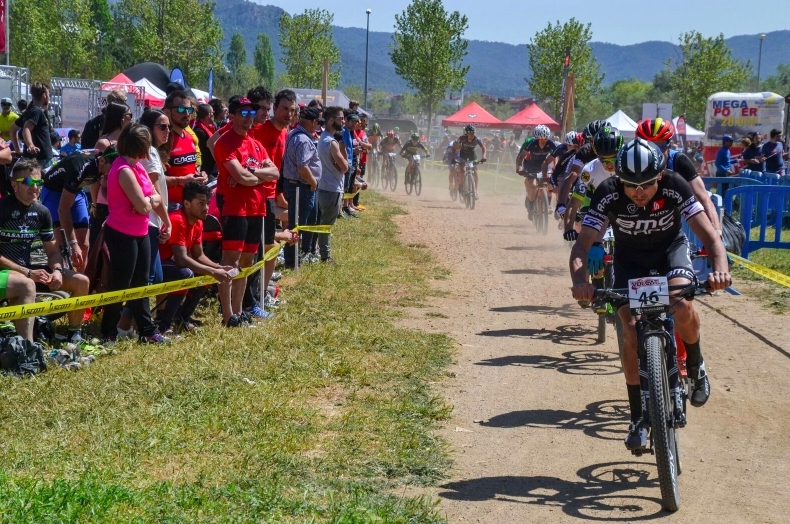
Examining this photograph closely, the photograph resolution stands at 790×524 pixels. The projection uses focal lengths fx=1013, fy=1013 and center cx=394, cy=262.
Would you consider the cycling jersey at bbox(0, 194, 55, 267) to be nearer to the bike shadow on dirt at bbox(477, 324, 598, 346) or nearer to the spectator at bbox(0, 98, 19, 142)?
the bike shadow on dirt at bbox(477, 324, 598, 346)

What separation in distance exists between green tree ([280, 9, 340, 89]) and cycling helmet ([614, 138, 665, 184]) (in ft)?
224

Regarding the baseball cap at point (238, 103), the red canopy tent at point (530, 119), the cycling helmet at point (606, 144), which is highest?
the red canopy tent at point (530, 119)

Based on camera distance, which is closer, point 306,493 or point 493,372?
point 306,493

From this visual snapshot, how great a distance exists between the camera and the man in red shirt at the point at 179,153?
9477 mm

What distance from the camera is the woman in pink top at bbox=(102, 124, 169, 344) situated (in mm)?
8219

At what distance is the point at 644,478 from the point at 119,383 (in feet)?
11.9

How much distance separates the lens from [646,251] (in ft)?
20.9

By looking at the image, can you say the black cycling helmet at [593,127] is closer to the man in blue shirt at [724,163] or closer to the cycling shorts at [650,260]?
the cycling shorts at [650,260]

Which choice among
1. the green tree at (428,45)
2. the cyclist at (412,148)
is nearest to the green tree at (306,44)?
the green tree at (428,45)

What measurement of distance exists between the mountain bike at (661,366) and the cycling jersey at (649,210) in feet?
1.73

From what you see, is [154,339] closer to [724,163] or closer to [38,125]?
[38,125]

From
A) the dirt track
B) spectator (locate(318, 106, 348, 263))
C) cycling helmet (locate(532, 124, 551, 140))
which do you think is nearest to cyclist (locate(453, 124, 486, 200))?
cycling helmet (locate(532, 124, 551, 140))

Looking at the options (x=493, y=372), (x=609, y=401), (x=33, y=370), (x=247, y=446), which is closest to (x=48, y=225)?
(x=33, y=370)

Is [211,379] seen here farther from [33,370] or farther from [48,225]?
[48,225]
